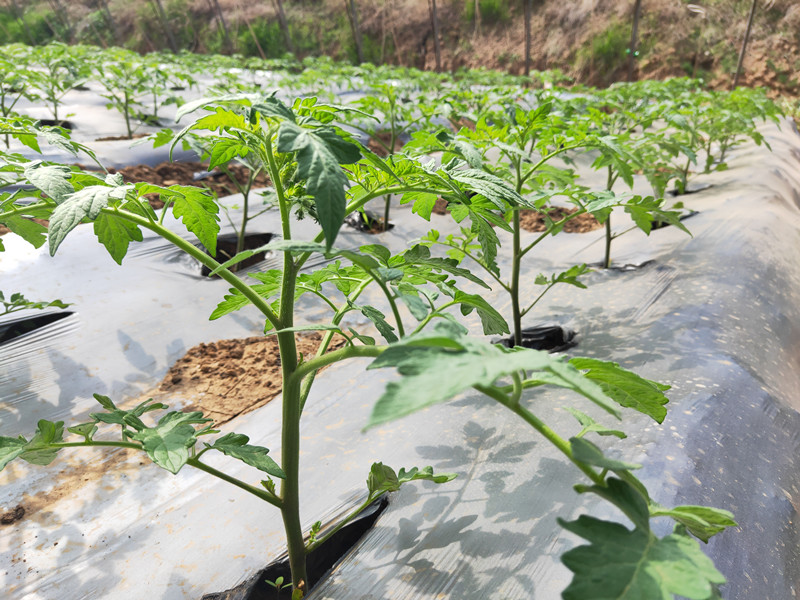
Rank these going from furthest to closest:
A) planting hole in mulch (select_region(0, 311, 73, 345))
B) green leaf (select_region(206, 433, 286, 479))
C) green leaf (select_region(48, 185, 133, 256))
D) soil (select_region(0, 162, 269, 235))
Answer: soil (select_region(0, 162, 269, 235)) < planting hole in mulch (select_region(0, 311, 73, 345)) < green leaf (select_region(206, 433, 286, 479)) < green leaf (select_region(48, 185, 133, 256))

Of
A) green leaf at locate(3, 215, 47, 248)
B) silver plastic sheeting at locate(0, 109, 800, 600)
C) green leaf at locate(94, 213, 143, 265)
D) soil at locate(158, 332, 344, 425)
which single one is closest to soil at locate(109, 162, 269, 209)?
silver plastic sheeting at locate(0, 109, 800, 600)

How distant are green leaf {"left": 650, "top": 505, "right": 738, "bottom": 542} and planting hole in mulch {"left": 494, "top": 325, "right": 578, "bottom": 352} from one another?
1665mm

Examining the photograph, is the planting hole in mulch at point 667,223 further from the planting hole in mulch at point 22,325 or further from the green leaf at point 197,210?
the planting hole in mulch at point 22,325

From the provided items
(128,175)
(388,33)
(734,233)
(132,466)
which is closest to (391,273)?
(132,466)

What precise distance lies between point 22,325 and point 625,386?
249 cm

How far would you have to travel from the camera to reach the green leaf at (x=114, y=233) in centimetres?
98

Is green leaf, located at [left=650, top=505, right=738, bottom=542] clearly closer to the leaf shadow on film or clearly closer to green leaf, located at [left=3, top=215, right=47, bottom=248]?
the leaf shadow on film

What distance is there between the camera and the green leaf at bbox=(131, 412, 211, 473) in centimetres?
76

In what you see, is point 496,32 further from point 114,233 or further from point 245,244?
point 114,233

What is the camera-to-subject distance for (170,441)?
0.81 m

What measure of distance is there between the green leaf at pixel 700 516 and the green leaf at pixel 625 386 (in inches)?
5.2

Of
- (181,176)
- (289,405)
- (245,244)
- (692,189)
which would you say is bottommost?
(692,189)

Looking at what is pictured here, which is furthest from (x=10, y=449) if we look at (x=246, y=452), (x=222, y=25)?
(x=222, y=25)

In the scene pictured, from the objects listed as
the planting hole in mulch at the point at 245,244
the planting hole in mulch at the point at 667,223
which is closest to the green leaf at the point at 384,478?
the planting hole in mulch at the point at 245,244
